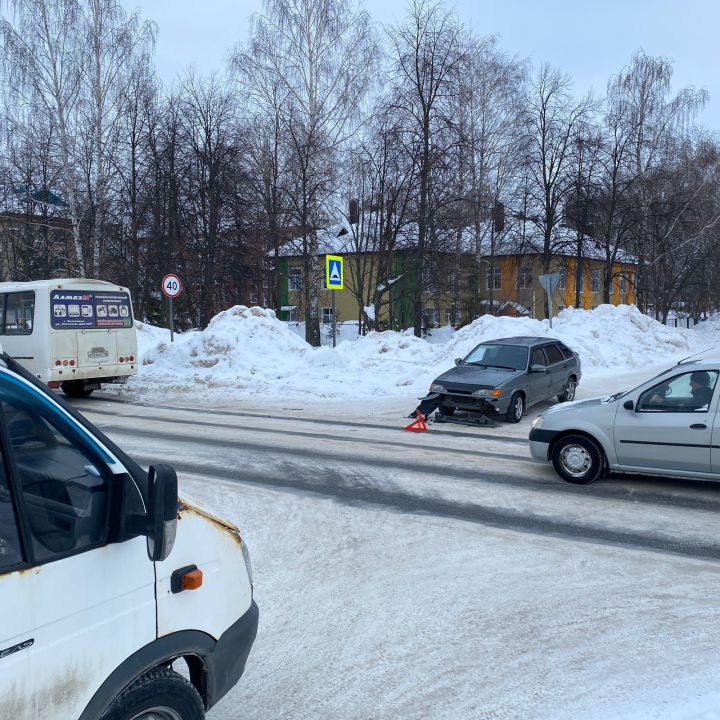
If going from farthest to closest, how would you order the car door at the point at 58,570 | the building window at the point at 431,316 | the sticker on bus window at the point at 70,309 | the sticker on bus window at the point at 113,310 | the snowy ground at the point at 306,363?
the building window at the point at 431,316, the snowy ground at the point at 306,363, the sticker on bus window at the point at 113,310, the sticker on bus window at the point at 70,309, the car door at the point at 58,570

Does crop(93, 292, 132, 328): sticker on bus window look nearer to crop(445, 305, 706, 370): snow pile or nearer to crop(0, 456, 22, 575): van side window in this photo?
crop(445, 305, 706, 370): snow pile

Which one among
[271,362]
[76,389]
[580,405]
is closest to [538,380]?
[580,405]

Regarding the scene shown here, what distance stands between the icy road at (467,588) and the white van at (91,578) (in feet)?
3.98

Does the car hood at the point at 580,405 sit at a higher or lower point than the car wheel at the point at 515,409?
higher

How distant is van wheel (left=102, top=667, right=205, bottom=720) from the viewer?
252cm

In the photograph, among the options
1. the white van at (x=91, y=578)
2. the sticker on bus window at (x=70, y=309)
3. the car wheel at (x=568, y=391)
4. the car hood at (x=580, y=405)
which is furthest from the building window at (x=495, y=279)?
the white van at (x=91, y=578)

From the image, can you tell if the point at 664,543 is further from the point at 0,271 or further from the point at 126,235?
the point at 0,271

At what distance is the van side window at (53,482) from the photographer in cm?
239

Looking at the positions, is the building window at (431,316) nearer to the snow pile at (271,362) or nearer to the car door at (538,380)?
the snow pile at (271,362)

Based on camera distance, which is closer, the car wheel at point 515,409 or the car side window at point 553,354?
the car wheel at point 515,409

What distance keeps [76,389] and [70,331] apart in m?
2.02

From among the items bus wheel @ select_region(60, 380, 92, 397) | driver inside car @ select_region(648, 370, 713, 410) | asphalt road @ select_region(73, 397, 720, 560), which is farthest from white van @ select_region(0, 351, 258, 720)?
bus wheel @ select_region(60, 380, 92, 397)

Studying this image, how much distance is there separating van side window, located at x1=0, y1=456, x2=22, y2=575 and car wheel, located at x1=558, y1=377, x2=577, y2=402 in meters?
13.9

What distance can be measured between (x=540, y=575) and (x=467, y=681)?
1761 millimetres
